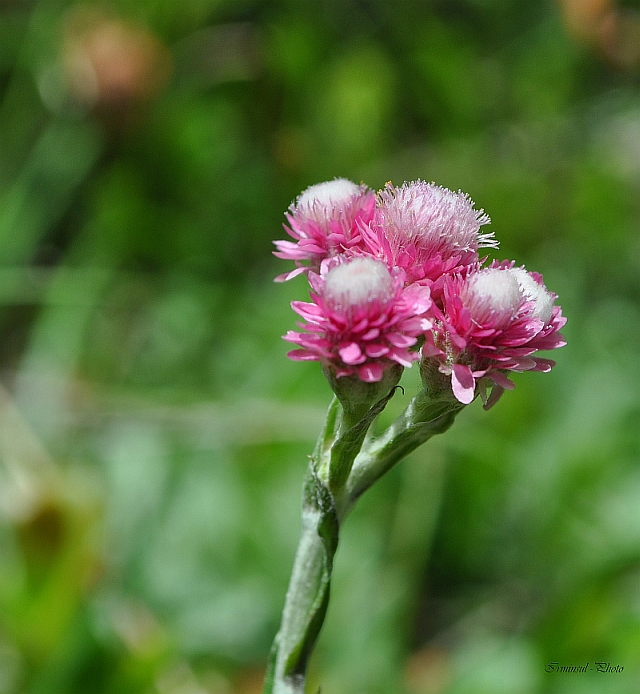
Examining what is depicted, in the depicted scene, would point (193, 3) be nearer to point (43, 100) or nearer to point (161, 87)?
point (161, 87)

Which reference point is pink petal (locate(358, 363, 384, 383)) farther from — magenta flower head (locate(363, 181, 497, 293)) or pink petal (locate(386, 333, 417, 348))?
magenta flower head (locate(363, 181, 497, 293))

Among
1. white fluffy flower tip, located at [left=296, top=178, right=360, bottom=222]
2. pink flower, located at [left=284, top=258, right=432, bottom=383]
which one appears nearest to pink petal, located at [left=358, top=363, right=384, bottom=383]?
pink flower, located at [left=284, top=258, right=432, bottom=383]

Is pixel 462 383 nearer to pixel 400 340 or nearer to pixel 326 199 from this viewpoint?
pixel 400 340

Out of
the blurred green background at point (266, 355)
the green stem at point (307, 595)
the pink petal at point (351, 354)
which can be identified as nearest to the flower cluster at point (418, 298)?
the pink petal at point (351, 354)

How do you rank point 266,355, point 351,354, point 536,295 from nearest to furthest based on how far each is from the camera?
1. point 351,354
2. point 536,295
3. point 266,355

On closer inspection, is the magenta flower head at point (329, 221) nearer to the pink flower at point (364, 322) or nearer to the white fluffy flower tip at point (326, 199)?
the white fluffy flower tip at point (326, 199)

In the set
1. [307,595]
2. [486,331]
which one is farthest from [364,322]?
[307,595]

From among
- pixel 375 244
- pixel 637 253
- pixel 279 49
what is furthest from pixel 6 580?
pixel 637 253
